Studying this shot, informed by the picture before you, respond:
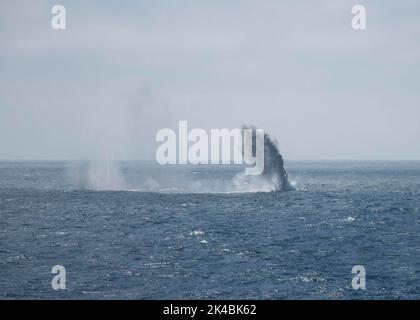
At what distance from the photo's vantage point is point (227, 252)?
4775 cm

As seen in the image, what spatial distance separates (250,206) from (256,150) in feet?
122

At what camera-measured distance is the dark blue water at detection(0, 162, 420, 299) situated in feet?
113

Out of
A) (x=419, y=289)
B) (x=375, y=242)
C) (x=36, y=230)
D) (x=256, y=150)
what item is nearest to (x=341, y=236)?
(x=375, y=242)

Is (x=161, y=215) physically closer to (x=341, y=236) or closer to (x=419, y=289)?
(x=341, y=236)

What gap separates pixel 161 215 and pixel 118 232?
15287 mm

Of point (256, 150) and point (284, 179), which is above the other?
point (256, 150)

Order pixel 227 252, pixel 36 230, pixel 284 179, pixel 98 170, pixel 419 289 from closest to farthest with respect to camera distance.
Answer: pixel 419 289, pixel 227 252, pixel 36 230, pixel 284 179, pixel 98 170

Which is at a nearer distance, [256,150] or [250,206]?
[250,206]

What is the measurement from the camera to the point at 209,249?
49125 millimetres

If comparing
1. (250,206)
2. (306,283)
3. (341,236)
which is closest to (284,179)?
(250,206)

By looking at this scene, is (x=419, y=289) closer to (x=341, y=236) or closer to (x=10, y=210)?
(x=341, y=236)

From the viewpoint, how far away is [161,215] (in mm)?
74500

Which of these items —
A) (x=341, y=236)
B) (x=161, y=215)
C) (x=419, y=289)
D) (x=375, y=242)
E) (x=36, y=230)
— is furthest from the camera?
(x=161, y=215)

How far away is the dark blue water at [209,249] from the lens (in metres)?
34.4
